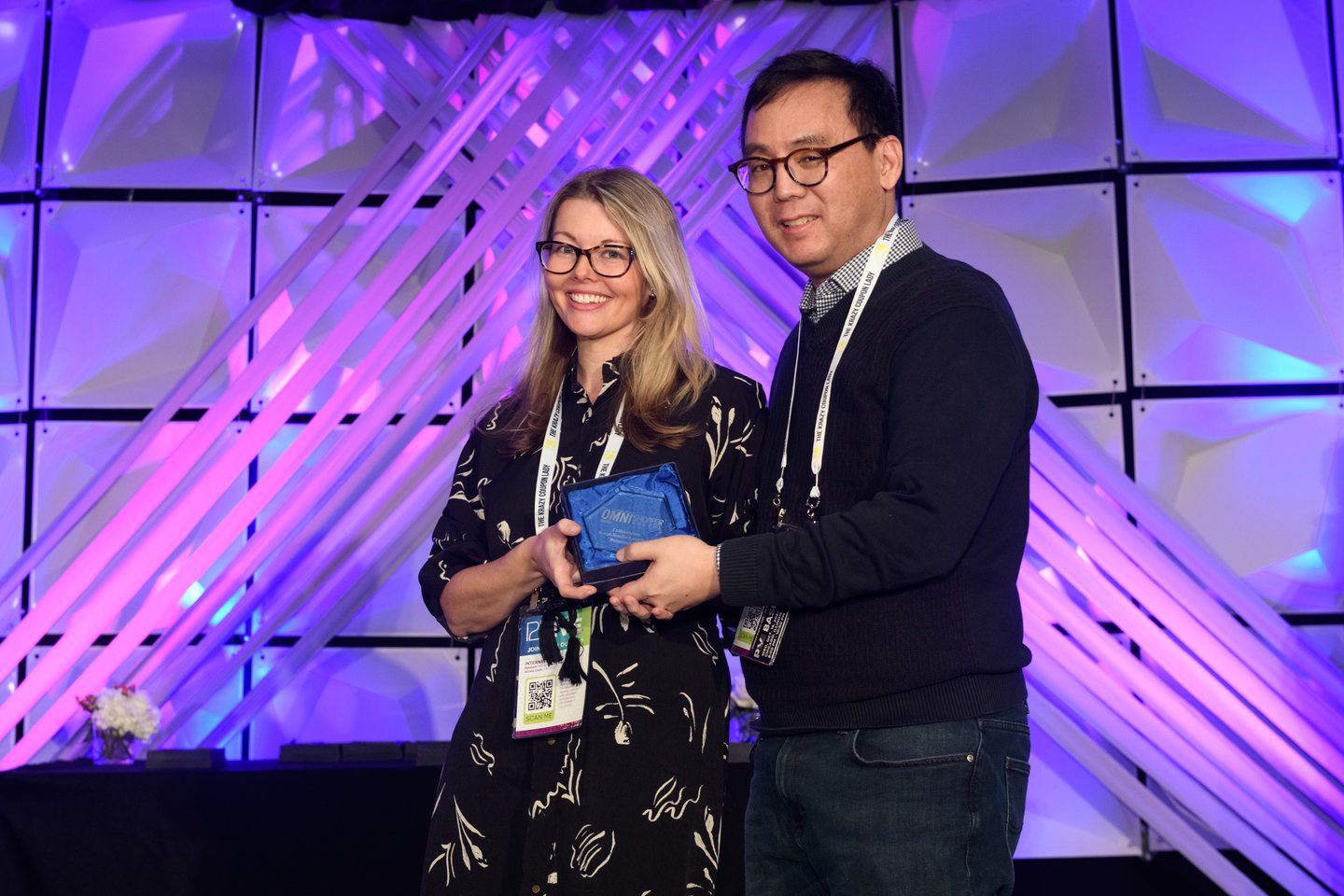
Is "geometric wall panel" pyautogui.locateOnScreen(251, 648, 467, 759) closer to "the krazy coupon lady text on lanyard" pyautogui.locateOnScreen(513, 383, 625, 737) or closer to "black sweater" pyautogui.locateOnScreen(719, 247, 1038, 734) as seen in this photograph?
"the krazy coupon lady text on lanyard" pyautogui.locateOnScreen(513, 383, 625, 737)

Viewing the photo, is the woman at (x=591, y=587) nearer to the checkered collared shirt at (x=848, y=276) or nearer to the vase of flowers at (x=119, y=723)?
the checkered collared shirt at (x=848, y=276)

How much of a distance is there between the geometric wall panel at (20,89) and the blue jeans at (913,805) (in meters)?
3.54

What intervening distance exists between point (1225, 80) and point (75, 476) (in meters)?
3.91

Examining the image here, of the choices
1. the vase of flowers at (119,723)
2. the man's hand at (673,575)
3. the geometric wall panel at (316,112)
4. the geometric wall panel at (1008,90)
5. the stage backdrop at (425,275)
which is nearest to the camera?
the man's hand at (673,575)

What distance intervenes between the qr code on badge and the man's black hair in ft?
2.99

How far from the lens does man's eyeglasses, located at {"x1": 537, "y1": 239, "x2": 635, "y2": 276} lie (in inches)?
76.5

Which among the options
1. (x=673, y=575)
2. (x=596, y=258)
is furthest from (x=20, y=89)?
(x=673, y=575)

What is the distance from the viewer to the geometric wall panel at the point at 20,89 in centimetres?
391

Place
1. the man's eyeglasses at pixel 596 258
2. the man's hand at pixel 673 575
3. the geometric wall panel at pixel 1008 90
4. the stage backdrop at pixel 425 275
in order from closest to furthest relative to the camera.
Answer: the man's hand at pixel 673 575 < the man's eyeglasses at pixel 596 258 < the stage backdrop at pixel 425 275 < the geometric wall panel at pixel 1008 90

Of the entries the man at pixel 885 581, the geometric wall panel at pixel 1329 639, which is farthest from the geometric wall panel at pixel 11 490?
the geometric wall panel at pixel 1329 639

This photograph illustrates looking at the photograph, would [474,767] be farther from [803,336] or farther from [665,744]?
[803,336]

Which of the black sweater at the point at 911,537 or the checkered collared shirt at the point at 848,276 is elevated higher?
A: the checkered collared shirt at the point at 848,276

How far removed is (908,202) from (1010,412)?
7.90ft

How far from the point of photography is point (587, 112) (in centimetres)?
359
